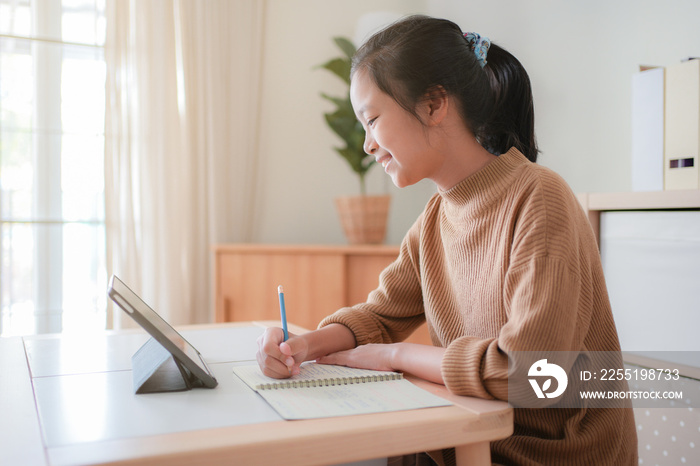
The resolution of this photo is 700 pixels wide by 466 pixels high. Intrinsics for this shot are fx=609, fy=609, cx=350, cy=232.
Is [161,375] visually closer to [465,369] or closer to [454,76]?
[465,369]

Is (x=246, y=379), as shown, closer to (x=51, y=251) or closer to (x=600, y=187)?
(x=600, y=187)

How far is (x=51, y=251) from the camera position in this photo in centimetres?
254

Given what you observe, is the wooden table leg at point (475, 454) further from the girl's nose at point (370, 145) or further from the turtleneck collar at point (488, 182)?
the girl's nose at point (370, 145)

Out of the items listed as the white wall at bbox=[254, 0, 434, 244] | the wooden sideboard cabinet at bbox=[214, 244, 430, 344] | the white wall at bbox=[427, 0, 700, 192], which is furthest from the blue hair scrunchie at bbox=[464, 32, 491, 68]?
the white wall at bbox=[254, 0, 434, 244]

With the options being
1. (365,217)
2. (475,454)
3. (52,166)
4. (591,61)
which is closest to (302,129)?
(365,217)

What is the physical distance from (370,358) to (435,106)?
40cm

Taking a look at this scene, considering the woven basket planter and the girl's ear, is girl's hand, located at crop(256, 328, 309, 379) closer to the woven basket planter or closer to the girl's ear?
the girl's ear

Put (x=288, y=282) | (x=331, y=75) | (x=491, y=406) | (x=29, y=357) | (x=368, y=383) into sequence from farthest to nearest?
(x=331, y=75)
(x=288, y=282)
(x=29, y=357)
(x=368, y=383)
(x=491, y=406)

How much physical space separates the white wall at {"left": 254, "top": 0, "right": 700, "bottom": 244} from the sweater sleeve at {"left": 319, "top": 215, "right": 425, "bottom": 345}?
39.6 inches

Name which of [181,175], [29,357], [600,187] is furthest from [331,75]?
[29,357]

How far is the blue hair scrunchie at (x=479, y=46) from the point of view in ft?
3.23

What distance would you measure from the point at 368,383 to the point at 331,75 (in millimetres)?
2428

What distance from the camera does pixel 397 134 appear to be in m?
0.96

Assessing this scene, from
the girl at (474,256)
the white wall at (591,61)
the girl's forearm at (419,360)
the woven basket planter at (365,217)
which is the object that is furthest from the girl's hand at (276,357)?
the woven basket planter at (365,217)
